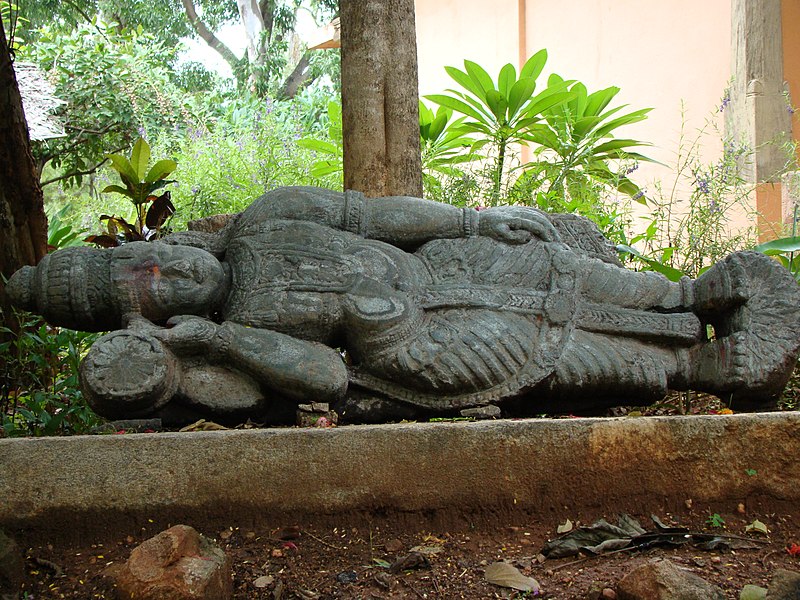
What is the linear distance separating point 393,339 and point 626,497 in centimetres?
84

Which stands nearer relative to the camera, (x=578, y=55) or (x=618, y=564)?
(x=618, y=564)

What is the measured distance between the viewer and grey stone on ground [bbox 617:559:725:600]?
1.66m

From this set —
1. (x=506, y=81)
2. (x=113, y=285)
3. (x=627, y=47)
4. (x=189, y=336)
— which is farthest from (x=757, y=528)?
(x=627, y=47)

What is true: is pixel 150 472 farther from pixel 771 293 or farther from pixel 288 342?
pixel 771 293

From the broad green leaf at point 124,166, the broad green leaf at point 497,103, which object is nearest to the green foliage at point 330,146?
the broad green leaf at point 497,103

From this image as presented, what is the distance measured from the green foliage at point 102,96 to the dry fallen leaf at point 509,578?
300 inches

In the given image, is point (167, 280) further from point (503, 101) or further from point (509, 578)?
point (503, 101)

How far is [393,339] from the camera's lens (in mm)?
2611

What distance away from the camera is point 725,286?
8.94 feet

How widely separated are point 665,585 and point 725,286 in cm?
133

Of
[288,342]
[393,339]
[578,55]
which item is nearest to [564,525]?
[393,339]

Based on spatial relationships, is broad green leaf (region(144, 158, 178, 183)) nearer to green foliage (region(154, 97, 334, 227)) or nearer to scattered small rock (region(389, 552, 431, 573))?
green foliage (region(154, 97, 334, 227))

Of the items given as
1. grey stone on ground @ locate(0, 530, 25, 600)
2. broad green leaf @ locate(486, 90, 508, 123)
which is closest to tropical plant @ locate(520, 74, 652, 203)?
broad green leaf @ locate(486, 90, 508, 123)

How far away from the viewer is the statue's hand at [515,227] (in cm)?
286
